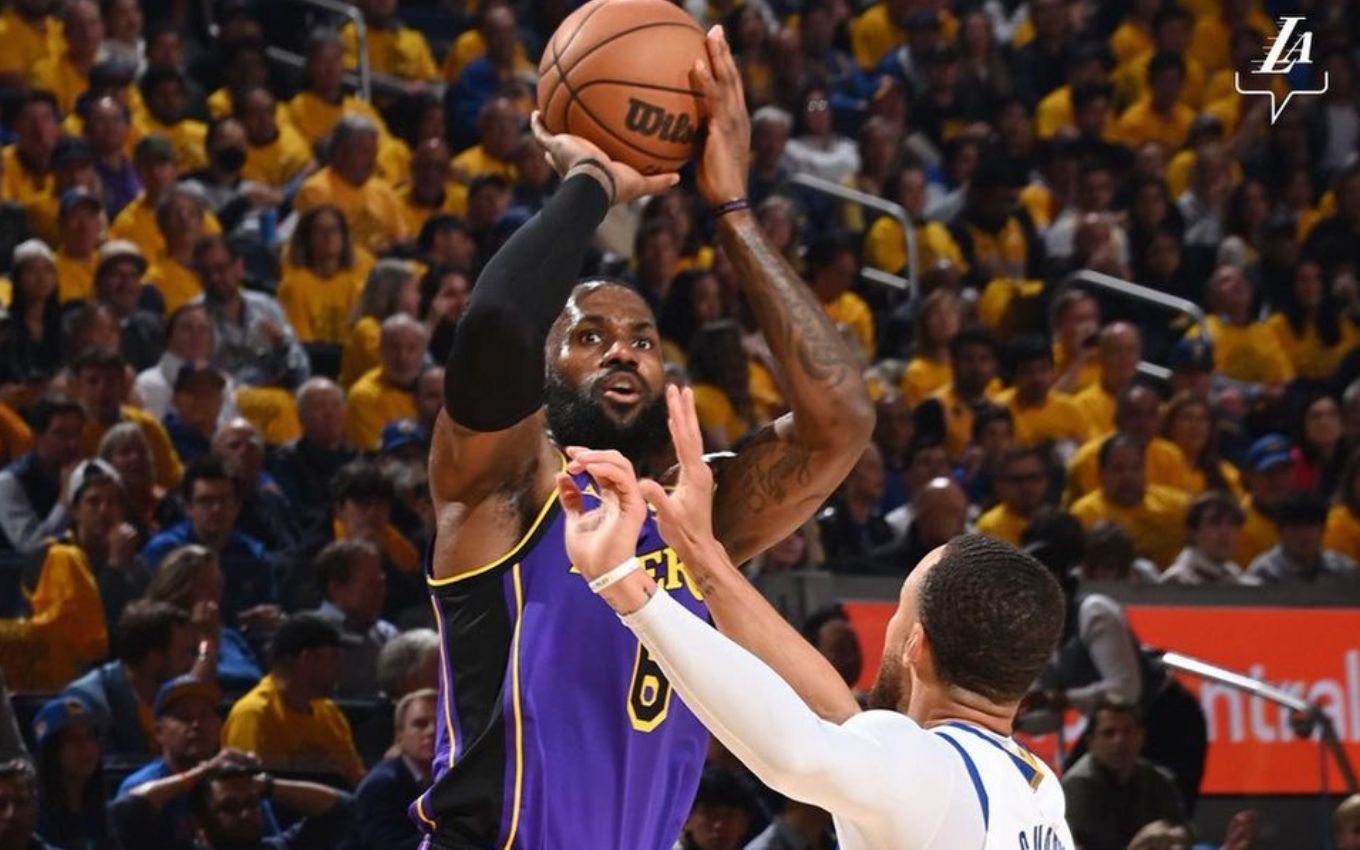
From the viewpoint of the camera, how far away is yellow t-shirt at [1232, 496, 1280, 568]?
1188 centimetres

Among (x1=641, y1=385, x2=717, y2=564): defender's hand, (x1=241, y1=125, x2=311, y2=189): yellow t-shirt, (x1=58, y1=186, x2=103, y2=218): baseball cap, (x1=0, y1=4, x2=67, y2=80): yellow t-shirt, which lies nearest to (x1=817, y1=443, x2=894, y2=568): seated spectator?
(x1=58, y1=186, x2=103, y2=218): baseball cap

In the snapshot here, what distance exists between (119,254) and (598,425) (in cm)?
663

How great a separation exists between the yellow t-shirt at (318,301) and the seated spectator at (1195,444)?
4.11 meters

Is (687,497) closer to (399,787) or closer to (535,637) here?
(535,637)

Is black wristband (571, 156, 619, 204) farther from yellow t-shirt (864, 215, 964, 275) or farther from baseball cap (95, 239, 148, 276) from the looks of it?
yellow t-shirt (864, 215, 964, 275)

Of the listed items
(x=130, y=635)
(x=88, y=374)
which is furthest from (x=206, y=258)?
(x=130, y=635)

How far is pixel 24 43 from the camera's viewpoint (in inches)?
511

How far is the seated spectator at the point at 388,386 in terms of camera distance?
1080cm

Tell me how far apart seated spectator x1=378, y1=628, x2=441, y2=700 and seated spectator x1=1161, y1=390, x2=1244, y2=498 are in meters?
5.19

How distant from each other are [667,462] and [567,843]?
0.95m

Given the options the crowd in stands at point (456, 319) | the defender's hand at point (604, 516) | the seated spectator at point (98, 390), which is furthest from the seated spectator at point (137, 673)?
the defender's hand at point (604, 516)

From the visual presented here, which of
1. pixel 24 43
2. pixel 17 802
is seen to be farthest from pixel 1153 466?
pixel 17 802

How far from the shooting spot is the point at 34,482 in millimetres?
9328

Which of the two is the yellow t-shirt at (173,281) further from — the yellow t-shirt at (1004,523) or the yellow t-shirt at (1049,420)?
the yellow t-shirt at (1049,420)
